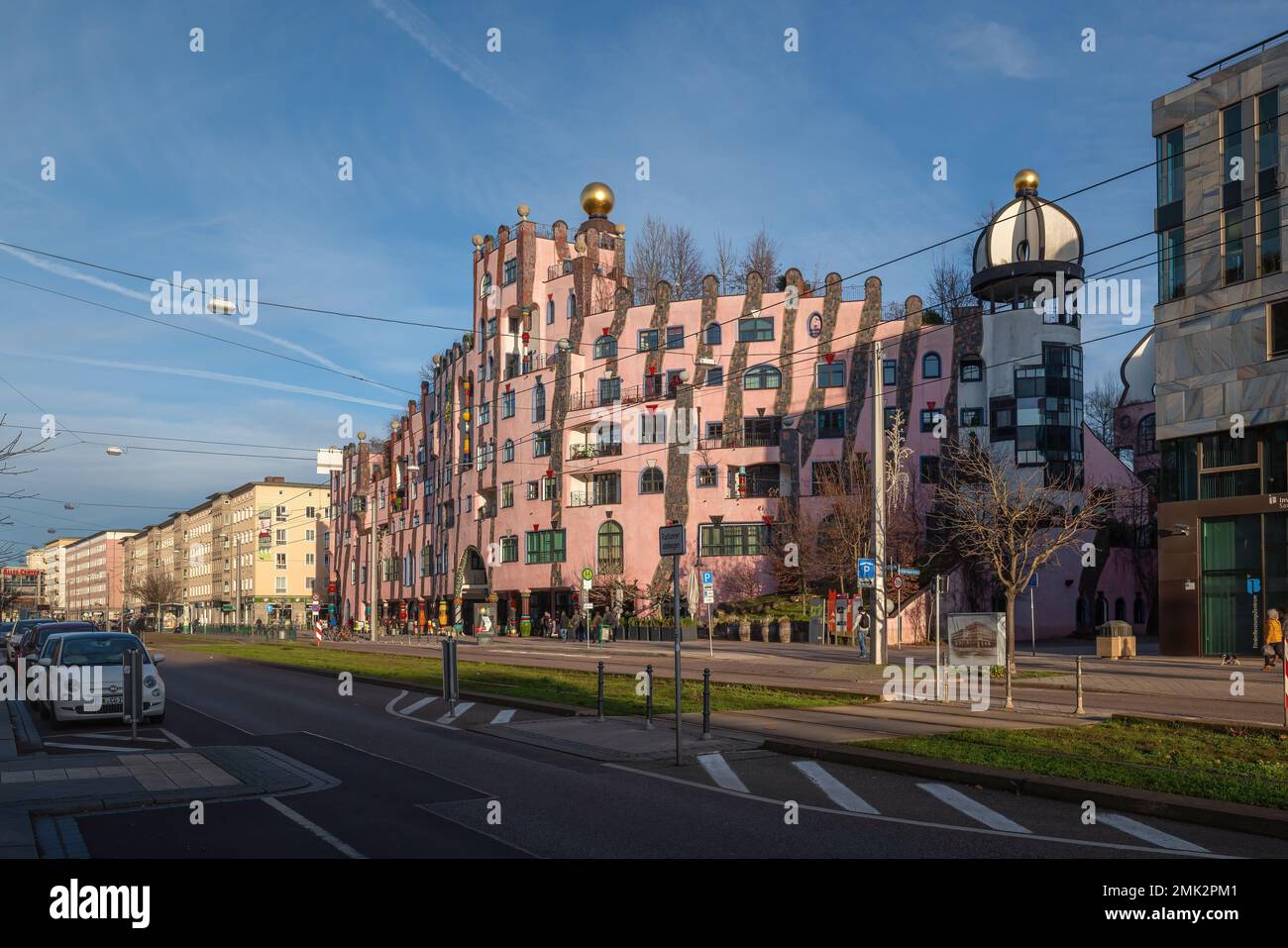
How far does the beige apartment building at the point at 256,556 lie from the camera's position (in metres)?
129

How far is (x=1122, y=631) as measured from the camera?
36.6 metres

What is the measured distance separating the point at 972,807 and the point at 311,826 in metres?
6.06

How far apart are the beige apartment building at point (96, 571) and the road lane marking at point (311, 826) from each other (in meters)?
177

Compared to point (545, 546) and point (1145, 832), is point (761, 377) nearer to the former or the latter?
point (545, 546)

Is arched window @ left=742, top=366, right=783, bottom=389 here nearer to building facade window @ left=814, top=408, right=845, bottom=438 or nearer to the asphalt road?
building facade window @ left=814, top=408, right=845, bottom=438

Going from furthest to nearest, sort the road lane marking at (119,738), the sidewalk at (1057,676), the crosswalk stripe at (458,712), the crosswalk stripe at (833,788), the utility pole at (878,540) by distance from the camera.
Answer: the utility pole at (878,540) → the sidewalk at (1057,676) → the crosswalk stripe at (458,712) → the road lane marking at (119,738) → the crosswalk stripe at (833,788)

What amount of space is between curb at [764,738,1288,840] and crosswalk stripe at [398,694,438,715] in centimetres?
917

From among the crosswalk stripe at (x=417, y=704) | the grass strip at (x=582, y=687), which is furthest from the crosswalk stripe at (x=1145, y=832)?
the crosswalk stripe at (x=417, y=704)

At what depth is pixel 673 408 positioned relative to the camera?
64562 millimetres

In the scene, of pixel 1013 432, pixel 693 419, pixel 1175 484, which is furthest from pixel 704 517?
pixel 1175 484

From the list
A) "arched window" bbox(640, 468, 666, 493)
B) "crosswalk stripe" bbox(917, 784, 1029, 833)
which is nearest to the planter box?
"crosswalk stripe" bbox(917, 784, 1029, 833)

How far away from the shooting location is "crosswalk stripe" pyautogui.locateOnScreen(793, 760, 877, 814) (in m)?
10.6

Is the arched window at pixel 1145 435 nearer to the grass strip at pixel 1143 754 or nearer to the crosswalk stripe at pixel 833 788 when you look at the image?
the grass strip at pixel 1143 754

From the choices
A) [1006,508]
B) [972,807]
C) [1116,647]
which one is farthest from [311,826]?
[1116,647]
